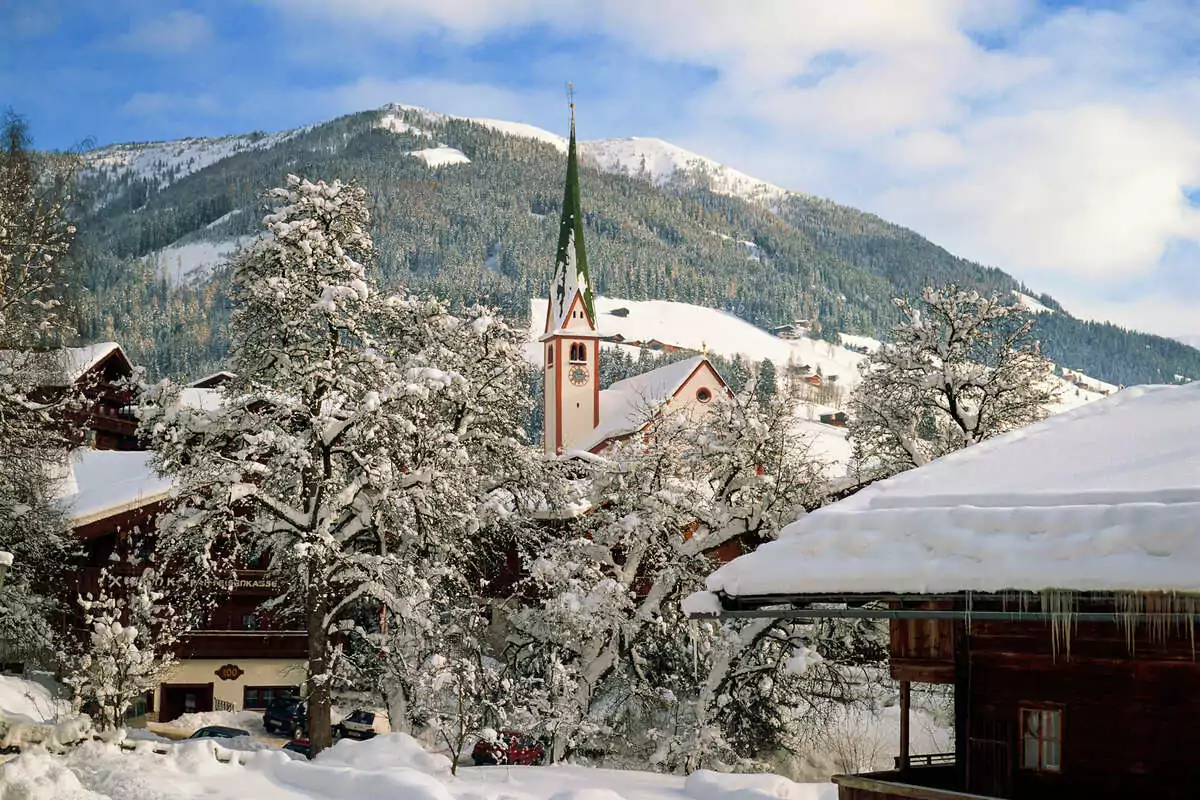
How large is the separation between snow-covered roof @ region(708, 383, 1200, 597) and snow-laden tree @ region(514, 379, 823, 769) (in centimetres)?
1497

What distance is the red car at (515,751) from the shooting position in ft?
85.5

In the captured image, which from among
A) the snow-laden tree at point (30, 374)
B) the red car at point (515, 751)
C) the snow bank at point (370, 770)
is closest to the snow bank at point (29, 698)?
the snow-laden tree at point (30, 374)

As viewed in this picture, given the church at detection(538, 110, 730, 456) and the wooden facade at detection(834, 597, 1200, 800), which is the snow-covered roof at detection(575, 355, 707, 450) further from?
the wooden facade at detection(834, 597, 1200, 800)

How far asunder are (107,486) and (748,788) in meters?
29.8

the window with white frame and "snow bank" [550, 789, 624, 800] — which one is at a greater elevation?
the window with white frame

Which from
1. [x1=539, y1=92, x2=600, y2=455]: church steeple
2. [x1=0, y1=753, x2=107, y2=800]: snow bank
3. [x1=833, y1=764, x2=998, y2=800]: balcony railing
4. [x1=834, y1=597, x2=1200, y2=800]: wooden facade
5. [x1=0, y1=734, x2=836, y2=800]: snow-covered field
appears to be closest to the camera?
[x1=833, y1=764, x2=998, y2=800]: balcony railing

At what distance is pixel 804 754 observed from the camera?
2920 cm

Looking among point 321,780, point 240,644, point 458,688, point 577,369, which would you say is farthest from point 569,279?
point 321,780

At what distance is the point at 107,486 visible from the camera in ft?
129

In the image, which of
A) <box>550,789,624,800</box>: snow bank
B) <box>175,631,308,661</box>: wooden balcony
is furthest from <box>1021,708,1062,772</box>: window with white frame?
<box>175,631,308,661</box>: wooden balcony

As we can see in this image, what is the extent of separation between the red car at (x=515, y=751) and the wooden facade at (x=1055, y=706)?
584 inches

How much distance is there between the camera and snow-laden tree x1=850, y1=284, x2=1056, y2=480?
105 ft

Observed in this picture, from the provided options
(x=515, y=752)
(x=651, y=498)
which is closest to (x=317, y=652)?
(x=515, y=752)

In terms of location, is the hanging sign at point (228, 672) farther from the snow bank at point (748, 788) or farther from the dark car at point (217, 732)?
the snow bank at point (748, 788)
